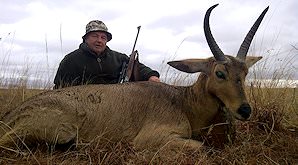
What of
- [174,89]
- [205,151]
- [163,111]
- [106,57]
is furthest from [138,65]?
[205,151]

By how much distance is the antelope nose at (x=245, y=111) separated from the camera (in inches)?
178

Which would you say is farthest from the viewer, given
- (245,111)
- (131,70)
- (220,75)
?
(131,70)

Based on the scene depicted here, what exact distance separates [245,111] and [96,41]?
13.2 ft

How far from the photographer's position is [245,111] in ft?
14.8

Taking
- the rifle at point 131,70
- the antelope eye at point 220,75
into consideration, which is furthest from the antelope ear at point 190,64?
the rifle at point 131,70

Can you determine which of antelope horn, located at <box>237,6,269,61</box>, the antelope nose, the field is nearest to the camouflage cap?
the field

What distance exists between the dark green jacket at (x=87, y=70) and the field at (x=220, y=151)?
1817 millimetres

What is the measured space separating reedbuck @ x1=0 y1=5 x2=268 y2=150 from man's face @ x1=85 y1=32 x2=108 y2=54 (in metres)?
2.50

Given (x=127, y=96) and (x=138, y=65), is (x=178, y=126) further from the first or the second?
(x=138, y=65)

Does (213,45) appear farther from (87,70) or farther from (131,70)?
(87,70)

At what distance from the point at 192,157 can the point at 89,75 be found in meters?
4.15

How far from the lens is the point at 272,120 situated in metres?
5.86

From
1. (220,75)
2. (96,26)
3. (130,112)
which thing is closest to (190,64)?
(220,75)

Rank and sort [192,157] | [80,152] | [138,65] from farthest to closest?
[138,65] → [80,152] → [192,157]
